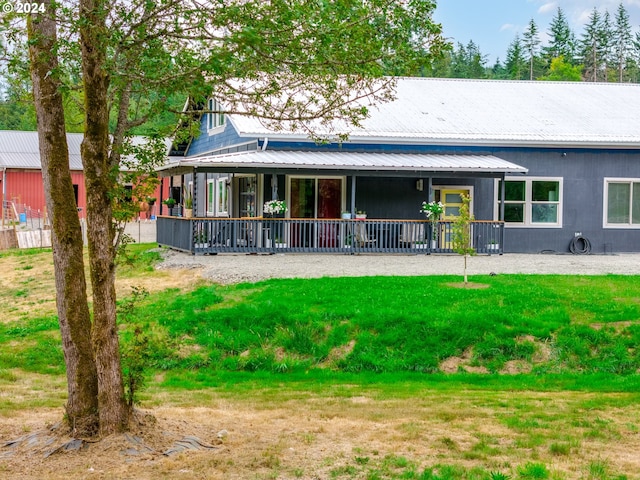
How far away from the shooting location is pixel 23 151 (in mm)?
45281

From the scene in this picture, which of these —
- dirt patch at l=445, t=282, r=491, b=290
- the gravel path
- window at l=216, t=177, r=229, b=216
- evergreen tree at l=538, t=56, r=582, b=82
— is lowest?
dirt patch at l=445, t=282, r=491, b=290

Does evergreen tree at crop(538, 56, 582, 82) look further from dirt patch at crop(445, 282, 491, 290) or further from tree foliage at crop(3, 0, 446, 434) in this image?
tree foliage at crop(3, 0, 446, 434)

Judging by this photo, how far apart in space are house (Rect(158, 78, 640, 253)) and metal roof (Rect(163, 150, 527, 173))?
0.04 metres

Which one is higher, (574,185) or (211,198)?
(574,185)

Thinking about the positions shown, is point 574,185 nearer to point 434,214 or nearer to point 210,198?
point 434,214

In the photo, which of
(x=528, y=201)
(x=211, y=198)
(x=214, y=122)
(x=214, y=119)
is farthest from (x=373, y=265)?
(x=211, y=198)

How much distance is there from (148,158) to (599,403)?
5.67m

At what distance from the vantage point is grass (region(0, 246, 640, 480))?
7.34 metres

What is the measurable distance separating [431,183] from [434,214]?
0.95m

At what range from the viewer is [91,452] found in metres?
7.08

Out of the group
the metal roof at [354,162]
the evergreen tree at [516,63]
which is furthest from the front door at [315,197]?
the evergreen tree at [516,63]

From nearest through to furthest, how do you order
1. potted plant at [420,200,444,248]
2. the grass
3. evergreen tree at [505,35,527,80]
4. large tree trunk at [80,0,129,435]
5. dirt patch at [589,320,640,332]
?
large tree trunk at [80,0,129,435], the grass, dirt patch at [589,320,640,332], potted plant at [420,200,444,248], evergreen tree at [505,35,527,80]

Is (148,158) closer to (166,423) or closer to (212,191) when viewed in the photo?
(166,423)

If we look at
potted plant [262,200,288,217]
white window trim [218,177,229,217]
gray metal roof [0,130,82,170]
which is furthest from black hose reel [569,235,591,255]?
gray metal roof [0,130,82,170]
